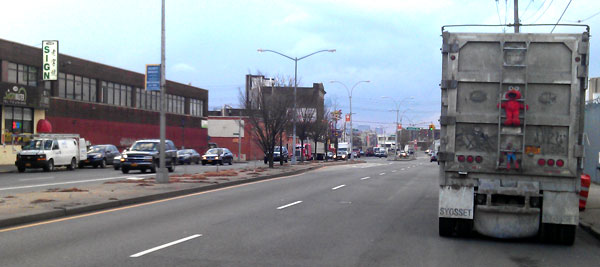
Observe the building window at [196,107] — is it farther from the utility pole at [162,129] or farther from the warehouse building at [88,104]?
the utility pole at [162,129]

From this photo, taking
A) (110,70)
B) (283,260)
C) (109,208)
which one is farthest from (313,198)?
(110,70)

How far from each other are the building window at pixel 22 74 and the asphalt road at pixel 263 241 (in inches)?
Answer: 1402

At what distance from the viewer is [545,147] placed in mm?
9344

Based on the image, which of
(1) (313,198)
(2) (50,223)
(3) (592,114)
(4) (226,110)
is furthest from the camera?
(4) (226,110)

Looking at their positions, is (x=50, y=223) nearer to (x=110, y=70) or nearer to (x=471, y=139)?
(x=471, y=139)

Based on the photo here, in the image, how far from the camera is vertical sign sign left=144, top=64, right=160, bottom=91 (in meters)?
21.2

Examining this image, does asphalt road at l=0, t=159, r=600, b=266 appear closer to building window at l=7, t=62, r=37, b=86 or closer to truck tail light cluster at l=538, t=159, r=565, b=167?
truck tail light cluster at l=538, t=159, r=565, b=167

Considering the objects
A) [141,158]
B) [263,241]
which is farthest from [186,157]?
[263,241]

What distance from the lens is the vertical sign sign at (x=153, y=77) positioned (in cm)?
2120

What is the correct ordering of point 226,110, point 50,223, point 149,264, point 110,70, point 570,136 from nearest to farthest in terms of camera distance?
point 149,264 → point 570,136 → point 50,223 → point 110,70 → point 226,110

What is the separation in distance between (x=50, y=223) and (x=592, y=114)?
23.2 m

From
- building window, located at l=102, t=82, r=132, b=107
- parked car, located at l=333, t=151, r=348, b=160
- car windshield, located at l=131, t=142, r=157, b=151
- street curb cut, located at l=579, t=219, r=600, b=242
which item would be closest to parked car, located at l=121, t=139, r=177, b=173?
car windshield, located at l=131, t=142, r=157, b=151

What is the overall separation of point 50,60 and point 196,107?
33126mm

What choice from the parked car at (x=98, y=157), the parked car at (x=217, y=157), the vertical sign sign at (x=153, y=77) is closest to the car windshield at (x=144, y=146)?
the parked car at (x=98, y=157)
